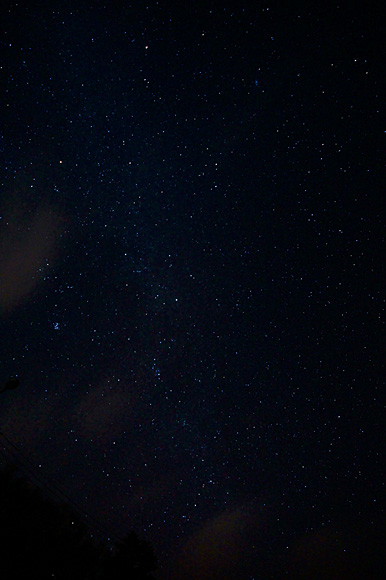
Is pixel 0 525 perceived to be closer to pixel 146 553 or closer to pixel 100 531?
pixel 100 531

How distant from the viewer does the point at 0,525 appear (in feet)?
43.9

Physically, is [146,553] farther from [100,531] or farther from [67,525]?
[67,525]

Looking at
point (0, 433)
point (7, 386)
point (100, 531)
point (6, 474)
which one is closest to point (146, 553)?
point (100, 531)

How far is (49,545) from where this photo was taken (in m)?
15.1

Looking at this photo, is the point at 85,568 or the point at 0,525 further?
the point at 85,568

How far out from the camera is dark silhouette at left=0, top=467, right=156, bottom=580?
43.9 feet

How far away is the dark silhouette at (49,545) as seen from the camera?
13375 millimetres

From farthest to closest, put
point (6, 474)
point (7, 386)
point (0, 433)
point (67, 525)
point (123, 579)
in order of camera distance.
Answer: point (67, 525)
point (6, 474)
point (123, 579)
point (0, 433)
point (7, 386)

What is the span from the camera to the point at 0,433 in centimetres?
995

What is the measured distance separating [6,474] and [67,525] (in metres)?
4.09

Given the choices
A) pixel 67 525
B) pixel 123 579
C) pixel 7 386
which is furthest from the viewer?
pixel 67 525

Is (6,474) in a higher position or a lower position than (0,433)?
higher

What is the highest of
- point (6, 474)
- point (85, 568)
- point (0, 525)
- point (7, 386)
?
point (6, 474)

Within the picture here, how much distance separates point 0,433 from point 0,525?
20.6 ft
